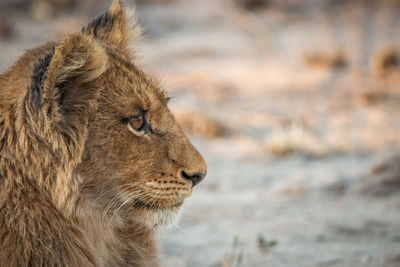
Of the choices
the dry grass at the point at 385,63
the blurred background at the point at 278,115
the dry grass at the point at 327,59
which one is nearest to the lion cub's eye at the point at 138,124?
the blurred background at the point at 278,115

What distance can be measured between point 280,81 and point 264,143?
2693 millimetres

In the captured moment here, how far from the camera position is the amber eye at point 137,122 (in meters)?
3.05

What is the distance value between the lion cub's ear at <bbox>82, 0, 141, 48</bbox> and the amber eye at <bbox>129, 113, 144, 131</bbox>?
27.8 inches

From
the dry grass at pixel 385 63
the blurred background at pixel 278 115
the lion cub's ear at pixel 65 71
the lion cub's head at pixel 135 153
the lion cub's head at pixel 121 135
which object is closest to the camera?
the lion cub's ear at pixel 65 71

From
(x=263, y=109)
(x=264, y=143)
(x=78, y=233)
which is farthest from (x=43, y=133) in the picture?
(x=263, y=109)

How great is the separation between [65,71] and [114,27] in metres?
0.98

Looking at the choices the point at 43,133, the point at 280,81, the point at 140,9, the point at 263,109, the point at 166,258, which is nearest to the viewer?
the point at 43,133

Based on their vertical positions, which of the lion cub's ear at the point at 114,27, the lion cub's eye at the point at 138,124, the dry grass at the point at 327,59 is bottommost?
the lion cub's eye at the point at 138,124

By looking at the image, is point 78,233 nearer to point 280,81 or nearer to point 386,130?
point 386,130

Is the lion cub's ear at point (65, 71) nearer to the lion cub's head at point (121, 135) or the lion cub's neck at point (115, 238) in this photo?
the lion cub's head at point (121, 135)

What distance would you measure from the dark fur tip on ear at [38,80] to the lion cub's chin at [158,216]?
904 millimetres

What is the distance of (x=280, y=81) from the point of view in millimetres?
10086

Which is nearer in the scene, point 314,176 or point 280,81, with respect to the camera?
point 314,176

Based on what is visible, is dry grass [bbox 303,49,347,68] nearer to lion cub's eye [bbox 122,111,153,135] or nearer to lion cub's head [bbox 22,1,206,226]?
lion cub's head [bbox 22,1,206,226]
